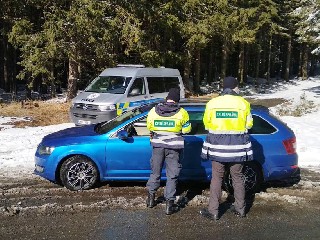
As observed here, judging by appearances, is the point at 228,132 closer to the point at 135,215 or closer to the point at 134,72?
the point at 135,215

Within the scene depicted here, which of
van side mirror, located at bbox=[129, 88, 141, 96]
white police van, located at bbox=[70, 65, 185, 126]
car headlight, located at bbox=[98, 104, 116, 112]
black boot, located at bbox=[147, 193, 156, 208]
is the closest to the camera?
black boot, located at bbox=[147, 193, 156, 208]

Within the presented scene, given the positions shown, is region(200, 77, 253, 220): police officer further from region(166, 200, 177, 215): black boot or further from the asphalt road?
region(166, 200, 177, 215): black boot

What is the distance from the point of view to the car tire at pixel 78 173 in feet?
24.3

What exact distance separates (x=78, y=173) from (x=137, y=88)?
24.8ft

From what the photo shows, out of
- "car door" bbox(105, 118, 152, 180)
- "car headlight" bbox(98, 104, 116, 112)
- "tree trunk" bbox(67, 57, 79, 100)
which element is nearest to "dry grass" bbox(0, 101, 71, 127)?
"tree trunk" bbox(67, 57, 79, 100)

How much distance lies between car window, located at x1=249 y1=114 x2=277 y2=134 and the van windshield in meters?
7.51

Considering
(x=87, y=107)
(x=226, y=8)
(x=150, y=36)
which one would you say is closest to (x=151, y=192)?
(x=87, y=107)

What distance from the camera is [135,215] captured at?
20.6 ft

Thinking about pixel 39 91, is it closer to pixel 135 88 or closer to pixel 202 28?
pixel 202 28

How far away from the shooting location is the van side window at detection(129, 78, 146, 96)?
14.5m

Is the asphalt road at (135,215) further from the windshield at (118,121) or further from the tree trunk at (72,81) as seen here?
the tree trunk at (72,81)

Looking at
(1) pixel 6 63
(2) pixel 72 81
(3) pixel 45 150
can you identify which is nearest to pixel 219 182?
(3) pixel 45 150

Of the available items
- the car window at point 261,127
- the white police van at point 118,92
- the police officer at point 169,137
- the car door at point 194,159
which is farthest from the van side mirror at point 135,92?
the police officer at point 169,137

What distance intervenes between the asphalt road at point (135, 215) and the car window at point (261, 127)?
1069 mm
